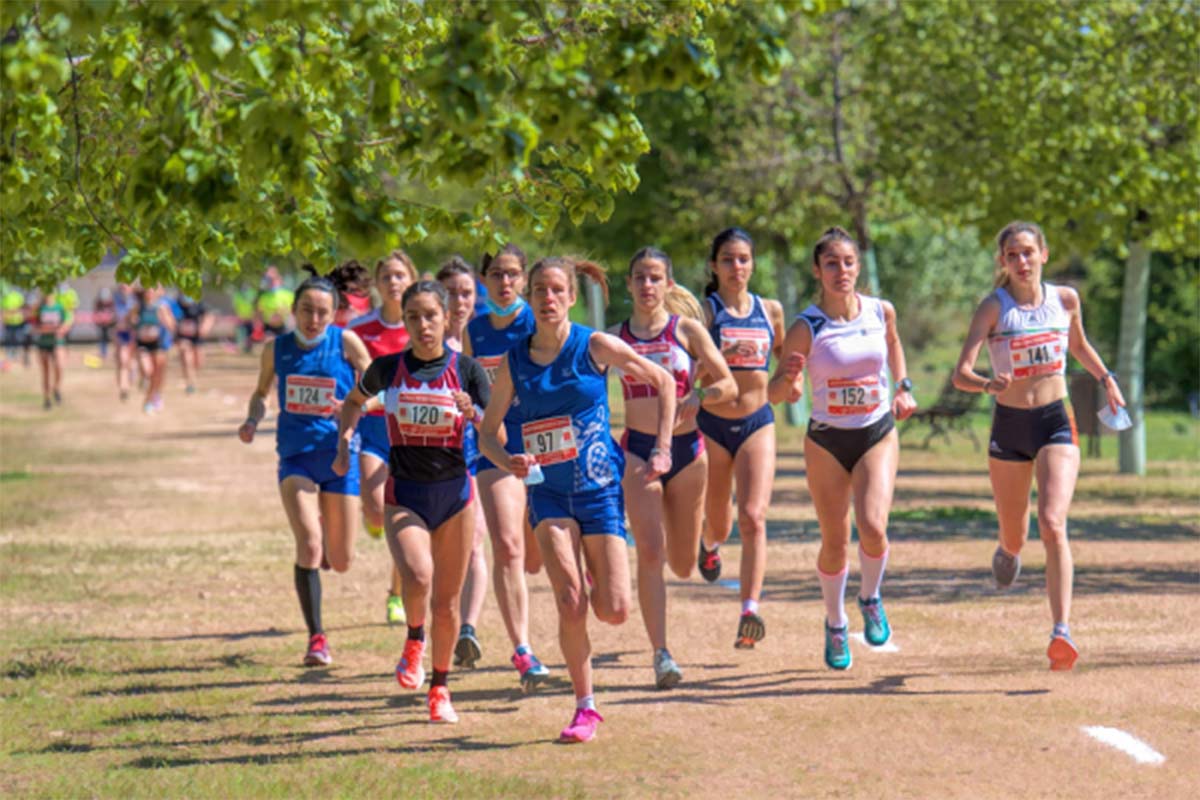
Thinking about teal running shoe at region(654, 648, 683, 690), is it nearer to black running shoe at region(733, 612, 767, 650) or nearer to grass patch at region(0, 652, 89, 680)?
black running shoe at region(733, 612, 767, 650)

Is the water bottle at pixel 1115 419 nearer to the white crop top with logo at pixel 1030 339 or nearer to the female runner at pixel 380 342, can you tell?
the white crop top with logo at pixel 1030 339

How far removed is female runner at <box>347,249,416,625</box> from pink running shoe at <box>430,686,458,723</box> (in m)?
1.80

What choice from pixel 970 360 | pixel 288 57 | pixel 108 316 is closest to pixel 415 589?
pixel 970 360

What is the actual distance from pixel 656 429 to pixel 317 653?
2.54m

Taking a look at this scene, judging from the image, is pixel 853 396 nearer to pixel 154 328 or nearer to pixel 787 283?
pixel 154 328

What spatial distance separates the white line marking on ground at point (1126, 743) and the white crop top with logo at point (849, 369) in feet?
7.13

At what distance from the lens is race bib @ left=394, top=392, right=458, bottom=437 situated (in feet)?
30.3

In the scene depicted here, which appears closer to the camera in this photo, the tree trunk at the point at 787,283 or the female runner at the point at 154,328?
the female runner at the point at 154,328

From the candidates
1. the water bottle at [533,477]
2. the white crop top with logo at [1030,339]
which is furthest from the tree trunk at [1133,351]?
the water bottle at [533,477]

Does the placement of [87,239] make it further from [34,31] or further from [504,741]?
[504,741]

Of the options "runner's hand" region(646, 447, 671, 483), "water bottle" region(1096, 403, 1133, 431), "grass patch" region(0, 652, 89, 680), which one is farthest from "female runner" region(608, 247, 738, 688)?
"grass patch" region(0, 652, 89, 680)

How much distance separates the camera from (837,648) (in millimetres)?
10180

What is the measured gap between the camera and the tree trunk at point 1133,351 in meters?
23.1

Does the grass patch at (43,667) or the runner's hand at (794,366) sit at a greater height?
the runner's hand at (794,366)
